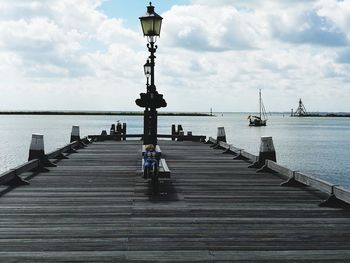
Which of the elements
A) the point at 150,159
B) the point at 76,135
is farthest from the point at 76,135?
the point at 150,159

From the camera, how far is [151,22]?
576 inches

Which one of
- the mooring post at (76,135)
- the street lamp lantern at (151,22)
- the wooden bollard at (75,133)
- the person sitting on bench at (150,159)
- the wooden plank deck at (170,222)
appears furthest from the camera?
the wooden bollard at (75,133)

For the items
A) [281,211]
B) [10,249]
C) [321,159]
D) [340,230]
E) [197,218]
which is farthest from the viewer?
[321,159]

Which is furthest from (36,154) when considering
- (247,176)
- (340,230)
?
(340,230)

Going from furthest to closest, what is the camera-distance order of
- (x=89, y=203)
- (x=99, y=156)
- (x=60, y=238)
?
(x=99, y=156), (x=89, y=203), (x=60, y=238)

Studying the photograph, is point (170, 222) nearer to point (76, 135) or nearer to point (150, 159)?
point (150, 159)

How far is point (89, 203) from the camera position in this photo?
1015cm

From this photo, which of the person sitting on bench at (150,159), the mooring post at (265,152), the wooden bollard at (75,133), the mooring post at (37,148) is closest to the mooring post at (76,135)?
the wooden bollard at (75,133)

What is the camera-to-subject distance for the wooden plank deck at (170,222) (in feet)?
22.1

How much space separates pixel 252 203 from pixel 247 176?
409cm

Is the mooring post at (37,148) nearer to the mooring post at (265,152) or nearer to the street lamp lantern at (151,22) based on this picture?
the street lamp lantern at (151,22)

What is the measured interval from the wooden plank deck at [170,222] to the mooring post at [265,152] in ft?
4.72

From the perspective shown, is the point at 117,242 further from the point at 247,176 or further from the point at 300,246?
the point at 247,176

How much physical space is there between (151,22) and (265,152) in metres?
5.20
